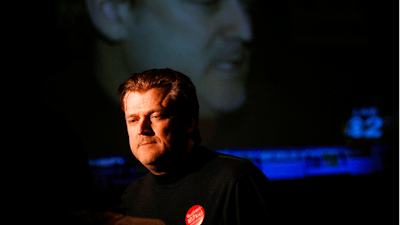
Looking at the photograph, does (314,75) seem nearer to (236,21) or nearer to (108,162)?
(236,21)

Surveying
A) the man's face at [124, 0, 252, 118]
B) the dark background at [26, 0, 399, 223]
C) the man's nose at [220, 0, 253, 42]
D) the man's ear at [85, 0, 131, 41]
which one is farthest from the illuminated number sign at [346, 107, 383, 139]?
the man's ear at [85, 0, 131, 41]

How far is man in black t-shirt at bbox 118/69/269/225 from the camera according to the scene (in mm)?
1271

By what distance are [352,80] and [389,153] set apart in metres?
1.09

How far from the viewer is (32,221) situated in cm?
58

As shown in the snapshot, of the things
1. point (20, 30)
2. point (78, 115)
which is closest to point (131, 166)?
point (78, 115)

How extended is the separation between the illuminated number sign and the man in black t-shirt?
2926 millimetres

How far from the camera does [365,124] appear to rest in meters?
3.91

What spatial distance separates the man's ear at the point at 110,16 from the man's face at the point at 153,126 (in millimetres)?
1907

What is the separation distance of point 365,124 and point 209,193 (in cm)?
330

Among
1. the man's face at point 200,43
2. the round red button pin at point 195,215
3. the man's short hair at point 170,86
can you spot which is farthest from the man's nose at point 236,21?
the round red button pin at point 195,215

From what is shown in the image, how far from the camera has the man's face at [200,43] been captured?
3158mm

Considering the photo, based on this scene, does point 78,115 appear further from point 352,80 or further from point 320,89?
point 352,80

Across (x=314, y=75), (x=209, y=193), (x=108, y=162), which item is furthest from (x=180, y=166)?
(x=314, y=75)

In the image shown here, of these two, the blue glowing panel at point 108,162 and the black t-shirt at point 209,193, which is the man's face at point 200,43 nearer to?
the blue glowing panel at point 108,162
